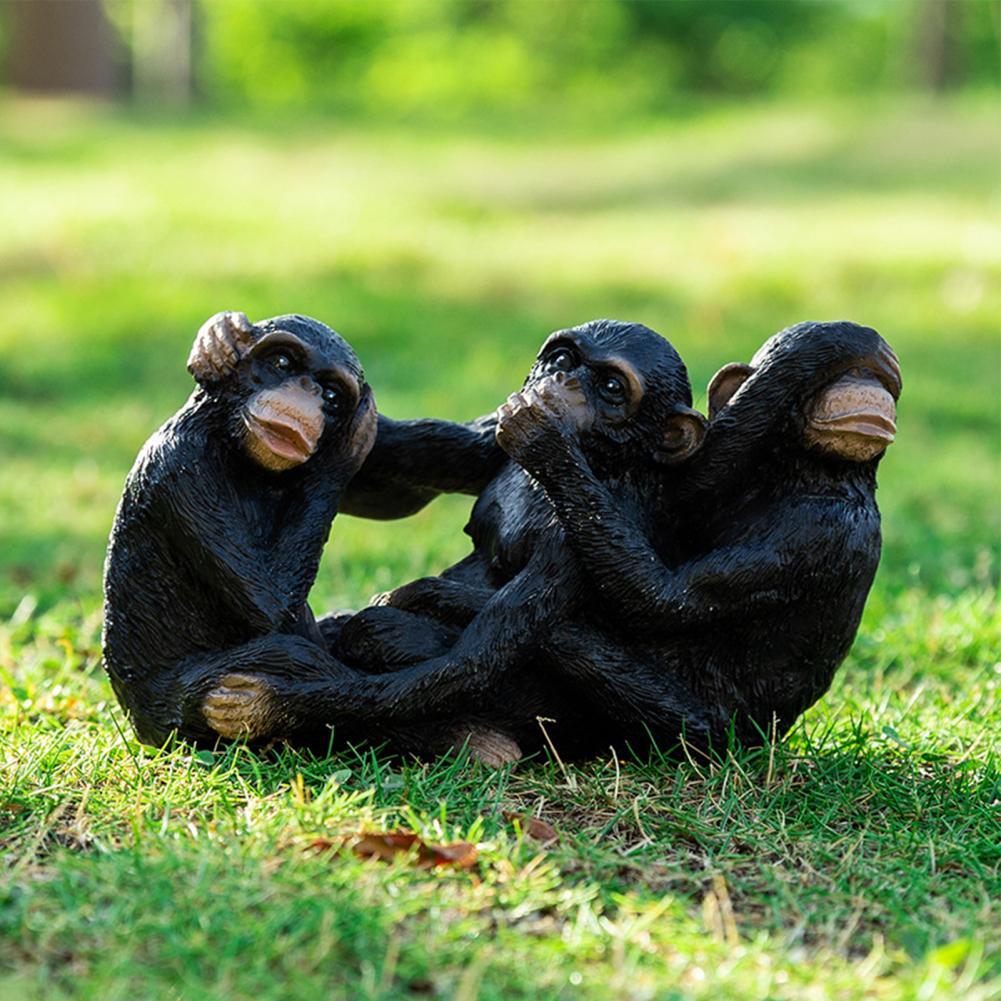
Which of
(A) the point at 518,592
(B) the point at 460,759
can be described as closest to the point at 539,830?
(B) the point at 460,759

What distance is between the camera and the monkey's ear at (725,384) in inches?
146

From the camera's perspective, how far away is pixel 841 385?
3480mm

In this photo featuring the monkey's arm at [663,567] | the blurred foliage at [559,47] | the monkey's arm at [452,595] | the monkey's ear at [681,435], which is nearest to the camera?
the monkey's arm at [663,567]

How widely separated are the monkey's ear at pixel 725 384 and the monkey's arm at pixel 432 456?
22.2 inches

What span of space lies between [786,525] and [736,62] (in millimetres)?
36445

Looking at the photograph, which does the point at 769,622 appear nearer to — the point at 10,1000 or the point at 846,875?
the point at 846,875

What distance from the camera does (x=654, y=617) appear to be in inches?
137

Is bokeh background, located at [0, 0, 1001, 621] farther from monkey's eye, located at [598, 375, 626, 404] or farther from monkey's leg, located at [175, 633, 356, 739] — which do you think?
monkey's eye, located at [598, 375, 626, 404]

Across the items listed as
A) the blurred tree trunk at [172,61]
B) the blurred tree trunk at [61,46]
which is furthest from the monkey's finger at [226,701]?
the blurred tree trunk at [172,61]

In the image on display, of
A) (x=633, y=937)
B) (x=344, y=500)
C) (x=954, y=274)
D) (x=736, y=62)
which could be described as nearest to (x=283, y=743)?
(x=344, y=500)

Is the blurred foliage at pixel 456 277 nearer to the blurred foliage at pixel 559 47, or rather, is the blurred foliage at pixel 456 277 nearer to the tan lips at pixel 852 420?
the tan lips at pixel 852 420

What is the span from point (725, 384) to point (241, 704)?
4.60ft

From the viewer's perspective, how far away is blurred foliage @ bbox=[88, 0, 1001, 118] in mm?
37656

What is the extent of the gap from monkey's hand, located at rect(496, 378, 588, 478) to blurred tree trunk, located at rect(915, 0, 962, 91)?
77.2 feet
